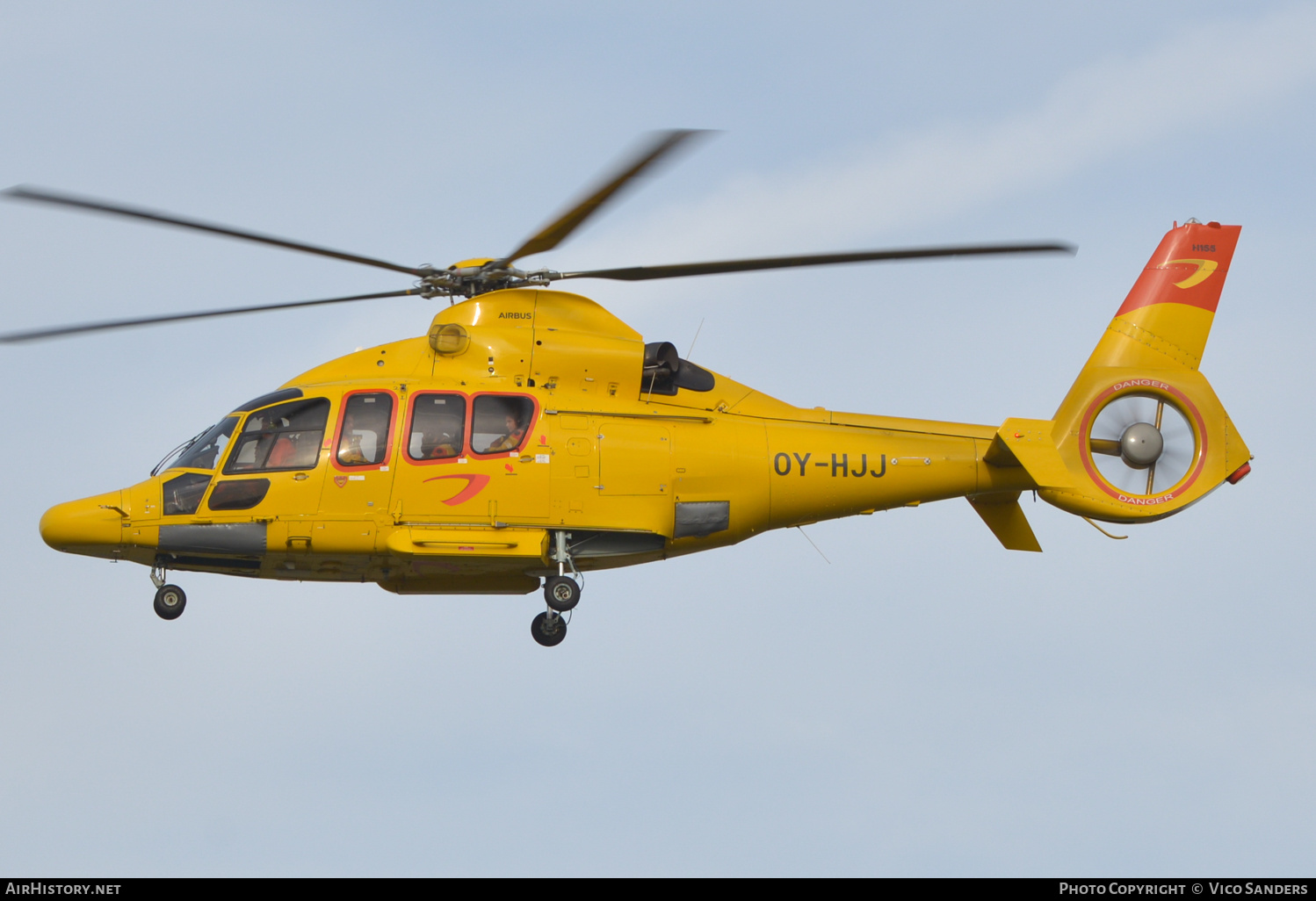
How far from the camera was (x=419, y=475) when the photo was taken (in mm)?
18531

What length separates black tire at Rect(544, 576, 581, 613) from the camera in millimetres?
18672

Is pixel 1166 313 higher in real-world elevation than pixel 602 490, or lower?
higher

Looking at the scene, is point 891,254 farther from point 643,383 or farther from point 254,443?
point 254,443

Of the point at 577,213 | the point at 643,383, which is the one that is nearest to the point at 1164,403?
the point at 643,383

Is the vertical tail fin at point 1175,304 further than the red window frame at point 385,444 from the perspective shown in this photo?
Yes

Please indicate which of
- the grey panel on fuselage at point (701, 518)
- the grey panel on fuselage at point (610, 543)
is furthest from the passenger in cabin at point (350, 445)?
the grey panel on fuselage at point (701, 518)

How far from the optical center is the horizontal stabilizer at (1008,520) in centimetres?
2114

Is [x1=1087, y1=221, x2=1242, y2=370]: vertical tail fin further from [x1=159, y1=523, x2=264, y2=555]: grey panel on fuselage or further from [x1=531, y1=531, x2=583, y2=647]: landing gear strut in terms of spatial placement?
[x1=159, y1=523, x2=264, y2=555]: grey panel on fuselage

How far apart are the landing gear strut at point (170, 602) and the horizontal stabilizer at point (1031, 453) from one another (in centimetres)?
1009

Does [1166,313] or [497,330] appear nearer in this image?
[497,330]

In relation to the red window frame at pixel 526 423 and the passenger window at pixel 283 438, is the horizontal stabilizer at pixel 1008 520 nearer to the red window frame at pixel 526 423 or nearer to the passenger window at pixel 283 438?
the red window frame at pixel 526 423

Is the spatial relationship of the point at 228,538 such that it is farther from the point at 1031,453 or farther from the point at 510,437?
the point at 1031,453

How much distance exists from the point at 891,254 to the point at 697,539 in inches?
173
